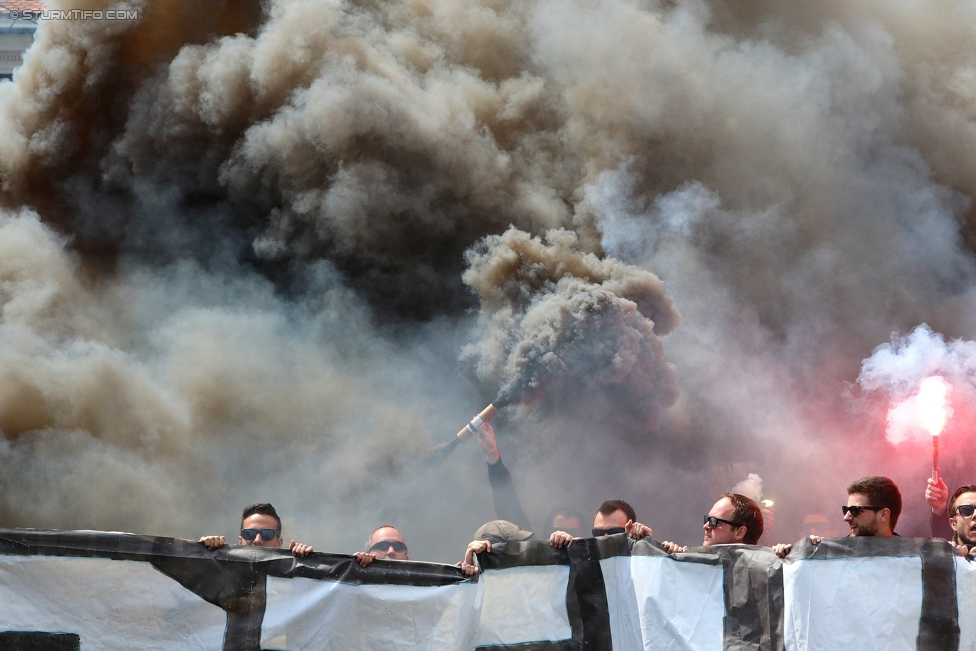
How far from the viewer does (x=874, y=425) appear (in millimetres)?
9945

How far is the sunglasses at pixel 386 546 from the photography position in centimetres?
504

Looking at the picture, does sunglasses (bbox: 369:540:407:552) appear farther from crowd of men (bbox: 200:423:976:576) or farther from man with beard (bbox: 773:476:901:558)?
man with beard (bbox: 773:476:901:558)

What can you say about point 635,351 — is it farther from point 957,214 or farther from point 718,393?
point 957,214

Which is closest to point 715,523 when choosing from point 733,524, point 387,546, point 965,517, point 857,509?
point 733,524

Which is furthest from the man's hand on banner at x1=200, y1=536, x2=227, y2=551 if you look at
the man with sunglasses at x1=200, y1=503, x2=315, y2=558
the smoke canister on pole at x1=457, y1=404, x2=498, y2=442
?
the smoke canister on pole at x1=457, y1=404, x2=498, y2=442

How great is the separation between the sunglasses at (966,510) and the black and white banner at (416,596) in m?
0.33

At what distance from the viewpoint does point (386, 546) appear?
5059 mm

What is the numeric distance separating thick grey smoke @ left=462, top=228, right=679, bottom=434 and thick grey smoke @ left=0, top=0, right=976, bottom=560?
0.18 ft

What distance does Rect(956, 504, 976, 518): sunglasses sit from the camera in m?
3.87

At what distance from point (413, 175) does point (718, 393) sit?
4245 mm

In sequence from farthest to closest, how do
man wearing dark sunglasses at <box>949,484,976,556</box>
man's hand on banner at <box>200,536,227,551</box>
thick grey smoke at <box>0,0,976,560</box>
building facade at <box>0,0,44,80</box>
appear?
building facade at <box>0,0,44,80</box>
thick grey smoke at <box>0,0,976,560</box>
man's hand on banner at <box>200,536,227,551</box>
man wearing dark sunglasses at <box>949,484,976,556</box>

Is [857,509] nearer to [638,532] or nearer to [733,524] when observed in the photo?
[733,524]

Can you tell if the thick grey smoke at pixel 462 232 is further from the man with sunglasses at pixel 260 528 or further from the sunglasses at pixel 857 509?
the sunglasses at pixel 857 509
